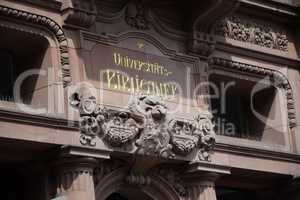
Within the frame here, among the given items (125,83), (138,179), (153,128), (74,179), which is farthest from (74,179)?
(125,83)

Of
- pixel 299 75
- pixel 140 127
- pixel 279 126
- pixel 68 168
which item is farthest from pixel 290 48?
pixel 68 168

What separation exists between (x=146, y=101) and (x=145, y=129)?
0.63 metres

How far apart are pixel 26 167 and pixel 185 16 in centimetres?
525

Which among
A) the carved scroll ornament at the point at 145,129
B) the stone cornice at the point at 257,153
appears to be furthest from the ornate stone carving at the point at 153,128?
the stone cornice at the point at 257,153

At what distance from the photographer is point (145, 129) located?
15.2 m

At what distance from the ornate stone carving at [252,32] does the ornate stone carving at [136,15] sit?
2236 mm

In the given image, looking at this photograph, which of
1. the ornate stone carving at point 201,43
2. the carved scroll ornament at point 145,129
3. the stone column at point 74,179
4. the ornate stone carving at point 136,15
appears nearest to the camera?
the stone column at point 74,179

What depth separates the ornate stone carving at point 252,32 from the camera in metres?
18.4

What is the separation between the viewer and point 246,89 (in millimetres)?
19109

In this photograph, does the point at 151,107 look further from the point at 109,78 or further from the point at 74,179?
the point at 74,179

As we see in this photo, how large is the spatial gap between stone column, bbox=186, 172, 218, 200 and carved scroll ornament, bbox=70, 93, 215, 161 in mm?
392

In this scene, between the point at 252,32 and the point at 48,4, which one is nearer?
the point at 48,4

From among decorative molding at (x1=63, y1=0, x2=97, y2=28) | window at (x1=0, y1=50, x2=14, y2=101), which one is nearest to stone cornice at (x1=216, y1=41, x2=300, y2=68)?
decorative molding at (x1=63, y1=0, x2=97, y2=28)

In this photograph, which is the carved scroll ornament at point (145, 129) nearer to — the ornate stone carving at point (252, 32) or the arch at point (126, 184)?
the arch at point (126, 184)
